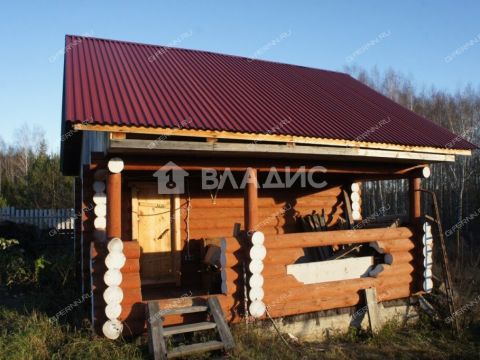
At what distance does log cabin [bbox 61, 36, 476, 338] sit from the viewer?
19.8 ft

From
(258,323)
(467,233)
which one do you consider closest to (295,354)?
(258,323)

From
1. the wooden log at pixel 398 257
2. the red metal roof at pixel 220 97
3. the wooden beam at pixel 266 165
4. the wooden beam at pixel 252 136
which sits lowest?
the wooden log at pixel 398 257

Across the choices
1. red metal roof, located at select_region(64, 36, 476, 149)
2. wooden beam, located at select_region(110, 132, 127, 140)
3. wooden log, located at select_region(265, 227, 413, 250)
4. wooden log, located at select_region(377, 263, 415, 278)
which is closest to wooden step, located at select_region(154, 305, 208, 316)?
wooden log, located at select_region(265, 227, 413, 250)

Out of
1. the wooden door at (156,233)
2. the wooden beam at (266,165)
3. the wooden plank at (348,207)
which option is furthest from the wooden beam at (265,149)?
the wooden door at (156,233)

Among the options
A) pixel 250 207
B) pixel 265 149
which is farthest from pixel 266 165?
pixel 250 207

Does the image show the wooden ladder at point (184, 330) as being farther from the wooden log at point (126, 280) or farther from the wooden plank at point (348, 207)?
the wooden plank at point (348, 207)

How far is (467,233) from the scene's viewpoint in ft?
65.8

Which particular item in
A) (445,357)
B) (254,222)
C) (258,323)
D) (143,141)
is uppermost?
(143,141)

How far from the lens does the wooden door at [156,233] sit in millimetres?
8961

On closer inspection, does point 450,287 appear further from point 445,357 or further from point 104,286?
point 104,286

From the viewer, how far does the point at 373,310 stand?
762cm

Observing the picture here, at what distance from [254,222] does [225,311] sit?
1299 mm

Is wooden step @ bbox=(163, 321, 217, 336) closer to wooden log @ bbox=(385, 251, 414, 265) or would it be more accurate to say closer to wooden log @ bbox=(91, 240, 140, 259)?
wooden log @ bbox=(91, 240, 140, 259)

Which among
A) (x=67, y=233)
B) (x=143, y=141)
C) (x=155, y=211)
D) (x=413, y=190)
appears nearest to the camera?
(x=143, y=141)
